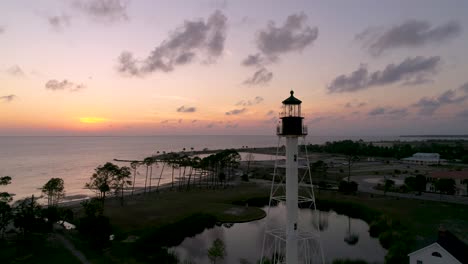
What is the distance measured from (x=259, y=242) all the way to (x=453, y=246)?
19.9 meters

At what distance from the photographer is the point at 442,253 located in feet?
68.5

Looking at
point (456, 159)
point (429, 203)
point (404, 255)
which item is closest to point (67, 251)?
point (404, 255)

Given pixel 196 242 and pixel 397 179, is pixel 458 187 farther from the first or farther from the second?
pixel 196 242

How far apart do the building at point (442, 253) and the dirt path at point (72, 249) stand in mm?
27042

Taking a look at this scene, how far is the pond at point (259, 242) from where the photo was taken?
30.6 metres

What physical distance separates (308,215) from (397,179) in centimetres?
4494

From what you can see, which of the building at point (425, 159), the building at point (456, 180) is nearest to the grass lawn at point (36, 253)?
the building at point (456, 180)

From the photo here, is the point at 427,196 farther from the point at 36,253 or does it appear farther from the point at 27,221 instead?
the point at 27,221

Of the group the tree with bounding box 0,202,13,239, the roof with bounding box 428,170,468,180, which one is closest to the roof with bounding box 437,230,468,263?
the tree with bounding box 0,202,13,239

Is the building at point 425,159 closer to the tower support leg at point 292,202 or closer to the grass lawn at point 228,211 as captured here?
the grass lawn at point 228,211

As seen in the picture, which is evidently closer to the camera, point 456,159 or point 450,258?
point 450,258

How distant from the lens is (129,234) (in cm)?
3475

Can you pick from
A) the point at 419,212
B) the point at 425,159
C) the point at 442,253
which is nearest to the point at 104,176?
the point at 442,253

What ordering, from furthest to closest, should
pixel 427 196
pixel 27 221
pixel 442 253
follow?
Answer: 1. pixel 427 196
2. pixel 27 221
3. pixel 442 253
